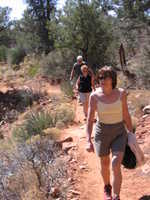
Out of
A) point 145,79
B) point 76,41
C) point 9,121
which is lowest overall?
point 9,121

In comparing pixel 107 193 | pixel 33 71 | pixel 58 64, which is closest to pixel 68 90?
pixel 58 64

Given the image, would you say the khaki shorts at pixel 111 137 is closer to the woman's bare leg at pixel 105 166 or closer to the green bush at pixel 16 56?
the woman's bare leg at pixel 105 166

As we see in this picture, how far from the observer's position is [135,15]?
21.8m

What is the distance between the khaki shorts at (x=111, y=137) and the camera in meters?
4.63

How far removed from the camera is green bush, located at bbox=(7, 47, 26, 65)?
3195 cm

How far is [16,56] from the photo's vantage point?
32.4 meters

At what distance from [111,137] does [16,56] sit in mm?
28448

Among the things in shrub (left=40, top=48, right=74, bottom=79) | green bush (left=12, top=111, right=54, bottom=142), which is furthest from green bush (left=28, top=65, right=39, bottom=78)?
green bush (left=12, top=111, right=54, bottom=142)

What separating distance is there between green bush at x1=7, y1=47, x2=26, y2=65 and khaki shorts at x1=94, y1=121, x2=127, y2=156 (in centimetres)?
2768

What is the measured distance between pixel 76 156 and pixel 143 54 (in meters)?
10.7

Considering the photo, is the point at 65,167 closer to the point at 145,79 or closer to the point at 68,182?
the point at 68,182

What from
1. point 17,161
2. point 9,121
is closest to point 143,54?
point 9,121

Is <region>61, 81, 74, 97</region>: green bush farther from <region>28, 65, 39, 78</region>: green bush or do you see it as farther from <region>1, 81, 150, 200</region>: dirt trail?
<region>28, 65, 39, 78</region>: green bush

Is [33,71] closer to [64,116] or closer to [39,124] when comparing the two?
[64,116]
